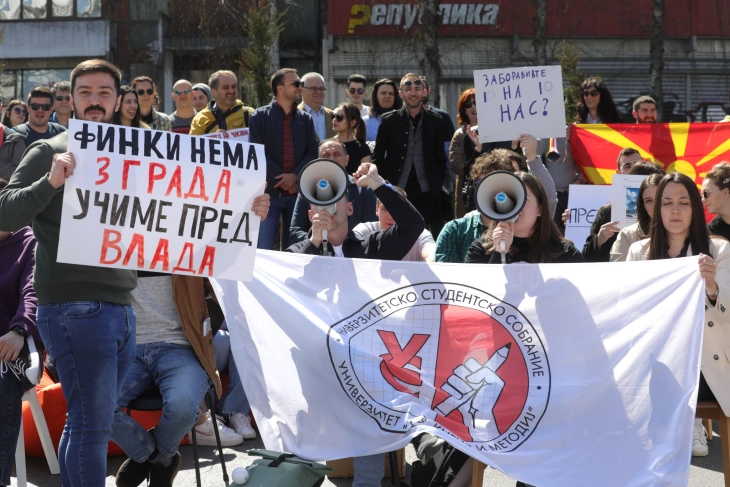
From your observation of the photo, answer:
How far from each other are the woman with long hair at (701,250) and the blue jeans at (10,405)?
10.8ft

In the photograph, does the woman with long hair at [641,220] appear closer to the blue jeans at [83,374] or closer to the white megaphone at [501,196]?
the white megaphone at [501,196]

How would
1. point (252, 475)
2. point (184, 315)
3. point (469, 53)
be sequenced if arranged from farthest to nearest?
1. point (469, 53)
2. point (184, 315)
3. point (252, 475)

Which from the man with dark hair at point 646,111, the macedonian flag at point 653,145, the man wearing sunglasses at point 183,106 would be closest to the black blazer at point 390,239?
the macedonian flag at point 653,145

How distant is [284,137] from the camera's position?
7.57m

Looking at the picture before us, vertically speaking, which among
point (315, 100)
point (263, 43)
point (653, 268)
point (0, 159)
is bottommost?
point (653, 268)

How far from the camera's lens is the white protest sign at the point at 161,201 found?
12.6 feet

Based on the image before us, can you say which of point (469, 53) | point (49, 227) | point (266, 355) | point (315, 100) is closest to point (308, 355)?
point (266, 355)

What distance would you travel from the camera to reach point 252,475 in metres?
4.09

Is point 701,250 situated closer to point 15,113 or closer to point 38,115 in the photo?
point 38,115

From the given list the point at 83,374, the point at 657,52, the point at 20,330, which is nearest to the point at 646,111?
the point at 20,330

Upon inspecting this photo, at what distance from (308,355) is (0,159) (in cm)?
508

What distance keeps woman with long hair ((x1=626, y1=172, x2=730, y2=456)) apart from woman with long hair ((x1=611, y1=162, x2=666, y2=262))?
0.22m

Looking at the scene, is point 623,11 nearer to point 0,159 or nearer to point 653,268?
point 0,159

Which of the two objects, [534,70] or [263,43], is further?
[263,43]
